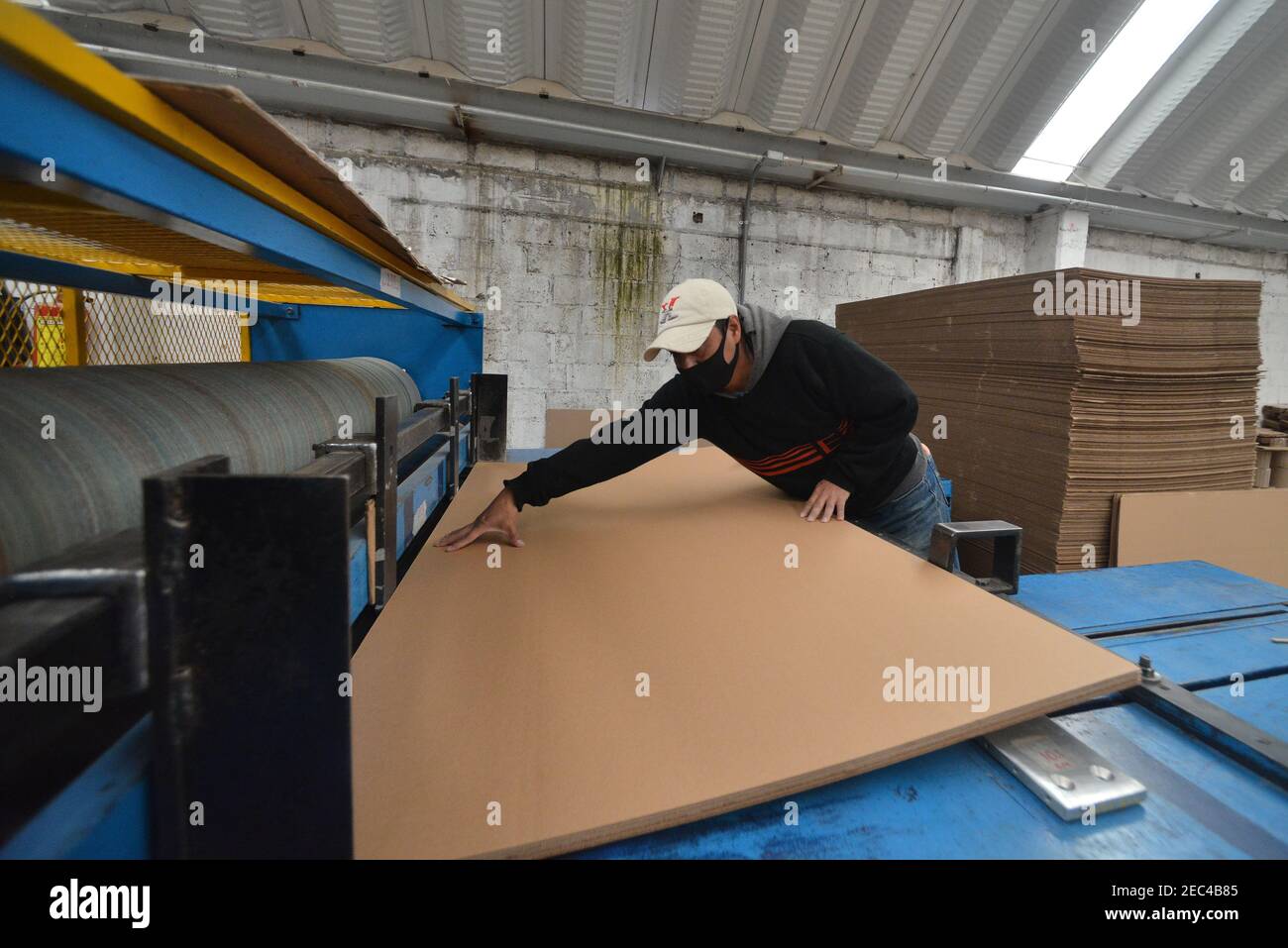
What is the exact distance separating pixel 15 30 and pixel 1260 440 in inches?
248

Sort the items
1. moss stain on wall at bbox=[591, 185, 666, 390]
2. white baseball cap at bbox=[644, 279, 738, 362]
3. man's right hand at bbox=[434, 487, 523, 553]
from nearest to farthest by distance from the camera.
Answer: man's right hand at bbox=[434, 487, 523, 553], white baseball cap at bbox=[644, 279, 738, 362], moss stain on wall at bbox=[591, 185, 666, 390]

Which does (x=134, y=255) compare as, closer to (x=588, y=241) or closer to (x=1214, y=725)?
(x=1214, y=725)

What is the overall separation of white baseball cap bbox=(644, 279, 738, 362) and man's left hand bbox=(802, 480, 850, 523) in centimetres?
56

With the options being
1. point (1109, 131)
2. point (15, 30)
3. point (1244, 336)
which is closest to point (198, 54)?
point (15, 30)

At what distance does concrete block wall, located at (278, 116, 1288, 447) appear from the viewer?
14.0 ft

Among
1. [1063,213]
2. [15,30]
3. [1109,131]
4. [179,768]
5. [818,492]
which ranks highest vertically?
[1109,131]

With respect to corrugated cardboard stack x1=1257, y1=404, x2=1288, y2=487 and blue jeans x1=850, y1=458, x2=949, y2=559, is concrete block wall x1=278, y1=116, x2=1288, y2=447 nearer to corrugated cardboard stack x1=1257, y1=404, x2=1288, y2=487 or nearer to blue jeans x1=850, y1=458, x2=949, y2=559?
corrugated cardboard stack x1=1257, y1=404, x2=1288, y2=487

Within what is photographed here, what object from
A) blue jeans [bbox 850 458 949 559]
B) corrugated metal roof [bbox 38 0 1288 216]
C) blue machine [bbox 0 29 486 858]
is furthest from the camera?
corrugated metal roof [bbox 38 0 1288 216]

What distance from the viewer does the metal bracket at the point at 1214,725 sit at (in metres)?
0.79

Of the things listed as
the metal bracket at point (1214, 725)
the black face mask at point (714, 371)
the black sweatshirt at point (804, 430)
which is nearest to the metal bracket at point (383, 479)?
the black sweatshirt at point (804, 430)

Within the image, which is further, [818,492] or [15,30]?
[818,492]

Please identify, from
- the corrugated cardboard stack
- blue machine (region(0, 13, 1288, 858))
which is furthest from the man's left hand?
the corrugated cardboard stack

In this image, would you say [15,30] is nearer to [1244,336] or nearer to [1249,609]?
[1249,609]

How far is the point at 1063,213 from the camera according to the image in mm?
5160
